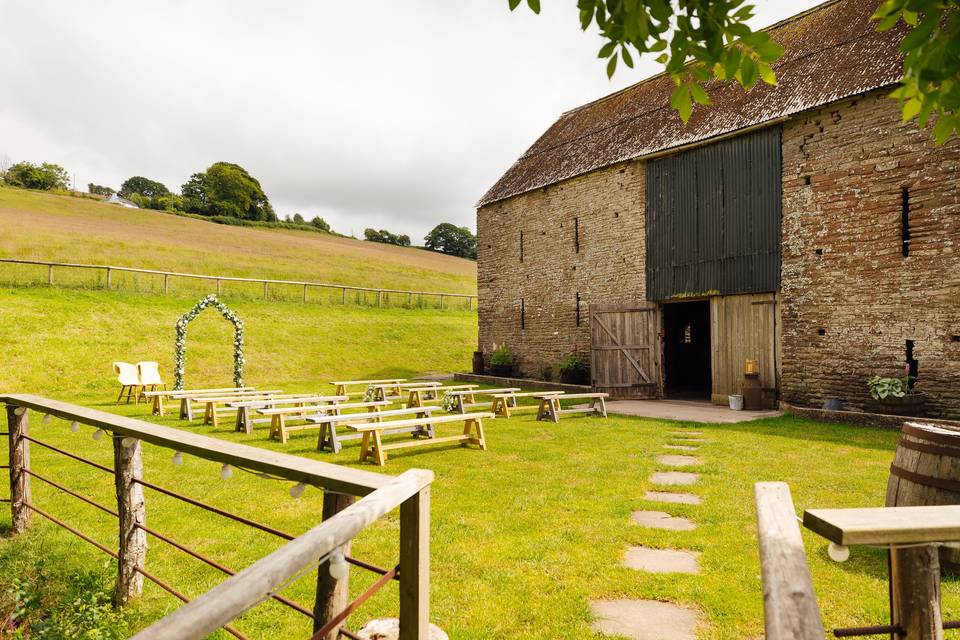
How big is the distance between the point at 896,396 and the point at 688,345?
9.18m

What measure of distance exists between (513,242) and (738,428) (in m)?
10.6

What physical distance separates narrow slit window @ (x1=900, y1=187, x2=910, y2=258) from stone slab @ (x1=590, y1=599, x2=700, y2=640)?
9734 mm

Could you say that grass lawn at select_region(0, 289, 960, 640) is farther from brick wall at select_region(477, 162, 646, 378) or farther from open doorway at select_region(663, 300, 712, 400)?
open doorway at select_region(663, 300, 712, 400)

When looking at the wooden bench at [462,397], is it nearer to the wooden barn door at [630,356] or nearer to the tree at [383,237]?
the wooden barn door at [630,356]

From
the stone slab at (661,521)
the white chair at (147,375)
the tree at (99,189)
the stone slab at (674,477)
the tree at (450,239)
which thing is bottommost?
the stone slab at (674,477)

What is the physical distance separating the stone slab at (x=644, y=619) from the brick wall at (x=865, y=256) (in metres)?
9.21

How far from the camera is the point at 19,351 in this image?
15641 mm

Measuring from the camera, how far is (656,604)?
335 centimetres

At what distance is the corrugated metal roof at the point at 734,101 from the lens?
436 inches

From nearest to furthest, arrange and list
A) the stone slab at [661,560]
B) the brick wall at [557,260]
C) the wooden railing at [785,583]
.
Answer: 1. the wooden railing at [785,583]
2. the stone slab at [661,560]
3. the brick wall at [557,260]

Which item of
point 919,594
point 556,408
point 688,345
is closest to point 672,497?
point 919,594

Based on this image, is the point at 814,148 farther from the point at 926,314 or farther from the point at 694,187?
the point at 926,314

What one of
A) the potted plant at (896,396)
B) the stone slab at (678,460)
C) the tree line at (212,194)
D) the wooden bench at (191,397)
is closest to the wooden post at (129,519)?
the stone slab at (678,460)

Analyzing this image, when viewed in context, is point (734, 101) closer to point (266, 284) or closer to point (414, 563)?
point (414, 563)
